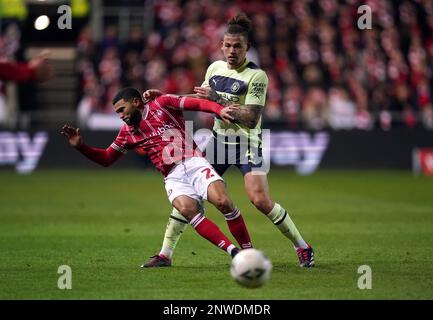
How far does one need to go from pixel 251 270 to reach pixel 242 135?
2.28 metres

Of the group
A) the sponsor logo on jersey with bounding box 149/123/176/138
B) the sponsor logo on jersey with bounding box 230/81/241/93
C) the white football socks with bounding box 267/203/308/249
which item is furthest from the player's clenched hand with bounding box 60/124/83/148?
the white football socks with bounding box 267/203/308/249

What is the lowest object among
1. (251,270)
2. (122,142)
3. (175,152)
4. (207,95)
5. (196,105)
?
(251,270)

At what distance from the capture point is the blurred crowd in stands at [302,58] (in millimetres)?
25844

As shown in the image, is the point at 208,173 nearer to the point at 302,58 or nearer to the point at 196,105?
the point at 196,105

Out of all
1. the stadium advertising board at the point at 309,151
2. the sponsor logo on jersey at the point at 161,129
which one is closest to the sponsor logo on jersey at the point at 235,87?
the sponsor logo on jersey at the point at 161,129

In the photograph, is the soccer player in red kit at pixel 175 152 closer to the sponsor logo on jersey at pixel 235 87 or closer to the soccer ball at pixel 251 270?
the sponsor logo on jersey at pixel 235 87

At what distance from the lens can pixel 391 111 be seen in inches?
1038

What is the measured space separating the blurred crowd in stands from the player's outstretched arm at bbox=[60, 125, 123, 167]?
14.6 metres

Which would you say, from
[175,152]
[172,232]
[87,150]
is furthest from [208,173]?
[87,150]

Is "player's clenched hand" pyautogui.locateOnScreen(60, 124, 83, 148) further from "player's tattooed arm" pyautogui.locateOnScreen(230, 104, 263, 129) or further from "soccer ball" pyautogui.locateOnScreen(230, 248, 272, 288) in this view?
"soccer ball" pyautogui.locateOnScreen(230, 248, 272, 288)

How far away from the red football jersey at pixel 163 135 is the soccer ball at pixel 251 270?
75.6 inches

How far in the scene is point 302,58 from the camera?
91.0ft

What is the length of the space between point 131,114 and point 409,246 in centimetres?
414
